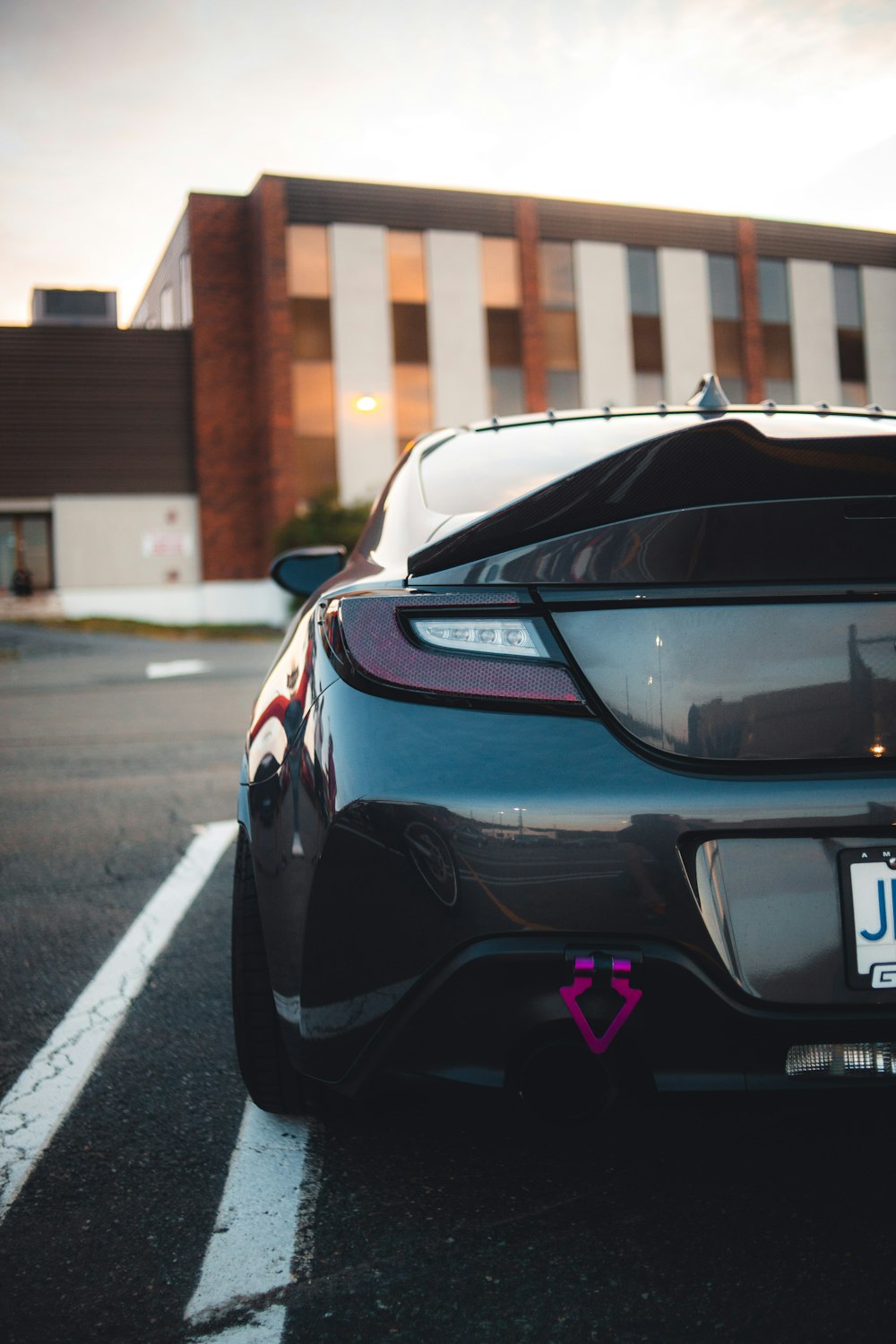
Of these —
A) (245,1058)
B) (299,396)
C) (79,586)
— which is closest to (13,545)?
(79,586)

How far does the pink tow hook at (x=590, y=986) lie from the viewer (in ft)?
4.72

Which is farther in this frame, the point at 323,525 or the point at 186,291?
the point at 186,291

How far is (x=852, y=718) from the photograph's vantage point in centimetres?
150

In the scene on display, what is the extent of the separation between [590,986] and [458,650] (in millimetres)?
513

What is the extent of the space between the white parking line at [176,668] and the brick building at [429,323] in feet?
48.2

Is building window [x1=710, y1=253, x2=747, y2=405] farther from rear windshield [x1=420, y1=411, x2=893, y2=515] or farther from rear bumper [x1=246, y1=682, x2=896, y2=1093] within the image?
rear bumper [x1=246, y1=682, x2=896, y2=1093]

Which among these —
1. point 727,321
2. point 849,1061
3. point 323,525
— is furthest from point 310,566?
point 727,321

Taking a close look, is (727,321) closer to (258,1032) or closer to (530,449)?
(530,449)

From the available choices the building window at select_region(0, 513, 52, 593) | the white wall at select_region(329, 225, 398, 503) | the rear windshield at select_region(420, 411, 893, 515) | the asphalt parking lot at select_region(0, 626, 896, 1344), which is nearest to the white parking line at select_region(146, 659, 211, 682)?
the asphalt parking lot at select_region(0, 626, 896, 1344)

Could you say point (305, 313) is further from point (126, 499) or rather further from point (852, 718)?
point (852, 718)

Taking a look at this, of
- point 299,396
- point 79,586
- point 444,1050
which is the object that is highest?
point 299,396

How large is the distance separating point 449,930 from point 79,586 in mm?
31151

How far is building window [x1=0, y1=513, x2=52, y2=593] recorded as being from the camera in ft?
101

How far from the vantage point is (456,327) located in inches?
Answer: 1191
